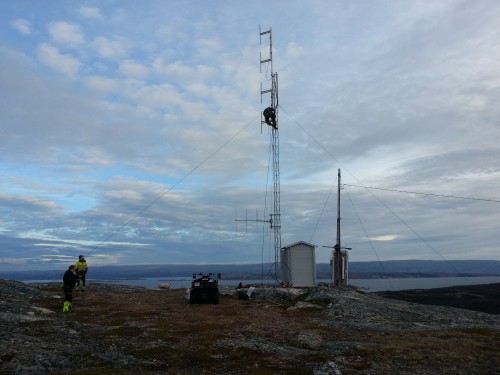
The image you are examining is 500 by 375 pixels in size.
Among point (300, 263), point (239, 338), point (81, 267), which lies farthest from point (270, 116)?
point (239, 338)

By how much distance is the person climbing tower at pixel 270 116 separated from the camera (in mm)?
43156

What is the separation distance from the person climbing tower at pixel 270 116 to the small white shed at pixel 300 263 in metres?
11.9

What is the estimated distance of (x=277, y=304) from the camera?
33.2 meters

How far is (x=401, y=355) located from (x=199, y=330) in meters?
9.13

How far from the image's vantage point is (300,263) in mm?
41938

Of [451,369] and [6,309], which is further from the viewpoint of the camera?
[6,309]

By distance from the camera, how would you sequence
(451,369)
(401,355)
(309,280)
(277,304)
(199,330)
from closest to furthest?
(451,369) → (401,355) → (199,330) → (277,304) → (309,280)

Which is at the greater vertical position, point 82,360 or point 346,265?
point 346,265

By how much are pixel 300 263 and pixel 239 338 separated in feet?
76.4

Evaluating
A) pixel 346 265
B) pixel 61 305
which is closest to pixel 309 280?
pixel 346 265

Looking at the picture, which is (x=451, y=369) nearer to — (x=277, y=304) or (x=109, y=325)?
(x=109, y=325)

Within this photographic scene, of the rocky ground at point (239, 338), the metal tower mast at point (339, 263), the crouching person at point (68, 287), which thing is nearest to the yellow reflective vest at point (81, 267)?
the rocky ground at point (239, 338)

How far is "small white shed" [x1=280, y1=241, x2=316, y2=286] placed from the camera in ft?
137

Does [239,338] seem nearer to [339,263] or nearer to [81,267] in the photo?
[81,267]
